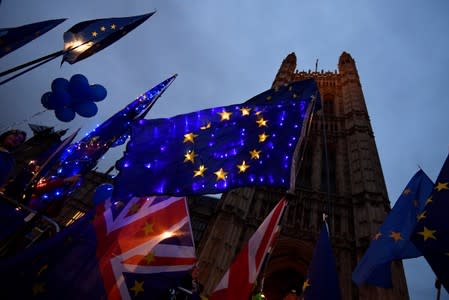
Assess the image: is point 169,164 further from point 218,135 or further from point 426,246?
point 426,246

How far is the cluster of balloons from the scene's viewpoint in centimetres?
758

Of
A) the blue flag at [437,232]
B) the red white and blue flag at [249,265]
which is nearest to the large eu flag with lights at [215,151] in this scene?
the red white and blue flag at [249,265]

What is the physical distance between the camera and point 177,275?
4676 mm

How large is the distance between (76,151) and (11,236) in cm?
413

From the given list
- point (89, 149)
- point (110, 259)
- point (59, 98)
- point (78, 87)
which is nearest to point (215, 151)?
point (110, 259)

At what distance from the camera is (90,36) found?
743 cm

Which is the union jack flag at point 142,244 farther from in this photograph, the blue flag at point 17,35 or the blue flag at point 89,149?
the blue flag at point 17,35

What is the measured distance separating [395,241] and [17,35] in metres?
9.35

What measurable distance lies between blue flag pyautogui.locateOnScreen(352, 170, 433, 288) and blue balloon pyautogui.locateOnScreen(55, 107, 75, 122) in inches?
321

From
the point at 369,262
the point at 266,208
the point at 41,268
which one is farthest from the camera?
the point at 266,208

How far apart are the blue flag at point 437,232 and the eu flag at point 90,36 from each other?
8.22 metres

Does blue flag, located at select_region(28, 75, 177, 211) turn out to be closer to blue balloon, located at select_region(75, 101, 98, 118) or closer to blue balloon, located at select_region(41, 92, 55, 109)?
blue balloon, located at select_region(75, 101, 98, 118)

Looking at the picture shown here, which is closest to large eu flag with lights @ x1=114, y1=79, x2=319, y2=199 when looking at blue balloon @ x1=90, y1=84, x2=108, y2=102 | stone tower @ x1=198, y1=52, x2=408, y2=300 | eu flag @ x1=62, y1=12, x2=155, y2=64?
blue balloon @ x1=90, y1=84, x2=108, y2=102

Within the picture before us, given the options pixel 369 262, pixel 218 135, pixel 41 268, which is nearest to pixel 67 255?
pixel 41 268
